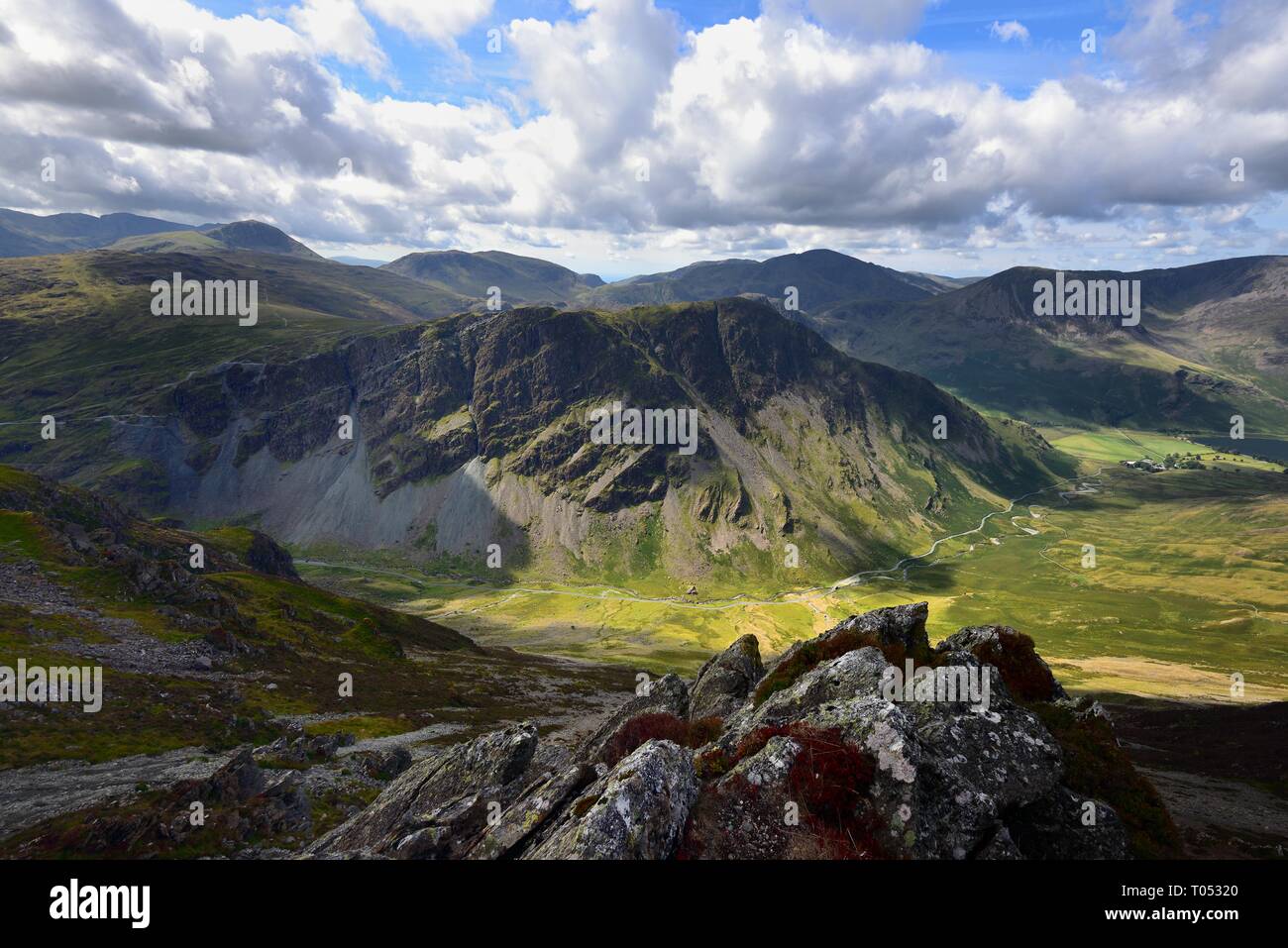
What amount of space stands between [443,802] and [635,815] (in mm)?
16234

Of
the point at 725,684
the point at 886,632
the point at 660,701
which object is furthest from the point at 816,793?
the point at 660,701

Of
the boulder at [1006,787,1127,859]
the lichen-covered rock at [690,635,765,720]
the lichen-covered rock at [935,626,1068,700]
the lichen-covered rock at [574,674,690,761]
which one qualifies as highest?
the lichen-covered rock at [935,626,1068,700]

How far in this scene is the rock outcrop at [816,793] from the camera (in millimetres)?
17219

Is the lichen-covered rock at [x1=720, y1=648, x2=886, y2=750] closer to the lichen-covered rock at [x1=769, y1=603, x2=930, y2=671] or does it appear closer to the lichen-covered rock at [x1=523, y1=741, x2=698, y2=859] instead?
the lichen-covered rock at [x1=769, y1=603, x2=930, y2=671]

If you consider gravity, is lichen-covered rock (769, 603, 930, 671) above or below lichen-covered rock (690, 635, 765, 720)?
above

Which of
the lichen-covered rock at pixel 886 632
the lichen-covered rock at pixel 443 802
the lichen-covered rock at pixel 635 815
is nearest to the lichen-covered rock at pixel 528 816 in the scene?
the lichen-covered rock at pixel 635 815

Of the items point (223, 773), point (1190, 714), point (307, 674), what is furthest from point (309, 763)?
point (1190, 714)

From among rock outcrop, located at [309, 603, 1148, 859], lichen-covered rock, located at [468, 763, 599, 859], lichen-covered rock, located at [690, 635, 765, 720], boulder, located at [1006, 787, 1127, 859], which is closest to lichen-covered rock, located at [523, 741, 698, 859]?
rock outcrop, located at [309, 603, 1148, 859]

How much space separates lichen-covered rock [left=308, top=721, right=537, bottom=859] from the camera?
24.2 meters

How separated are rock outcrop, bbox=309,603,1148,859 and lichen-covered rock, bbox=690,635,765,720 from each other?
17007 millimetres

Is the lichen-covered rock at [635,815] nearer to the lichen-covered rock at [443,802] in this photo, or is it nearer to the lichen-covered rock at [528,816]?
the lichen-covered rock at [528,816]

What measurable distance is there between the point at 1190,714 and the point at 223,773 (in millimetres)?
120322

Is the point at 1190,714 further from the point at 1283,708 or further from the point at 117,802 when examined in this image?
the point at 117,802

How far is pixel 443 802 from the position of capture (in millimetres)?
28375
